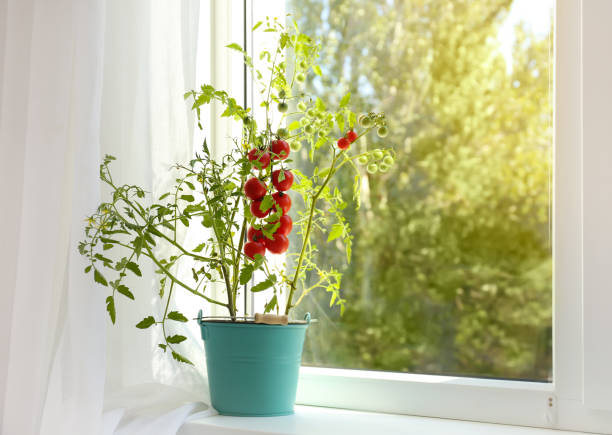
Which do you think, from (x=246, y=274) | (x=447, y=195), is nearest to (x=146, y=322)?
(x=246, y=274)

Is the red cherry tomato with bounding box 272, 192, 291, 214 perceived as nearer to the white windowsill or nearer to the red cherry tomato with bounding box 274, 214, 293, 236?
the red cherry tomato with bounding box 274, 214, 293, 236

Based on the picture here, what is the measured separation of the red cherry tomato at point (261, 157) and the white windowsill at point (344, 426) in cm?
45

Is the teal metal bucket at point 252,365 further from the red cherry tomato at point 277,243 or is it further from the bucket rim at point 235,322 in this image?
the red cherry tomato at point 277,243

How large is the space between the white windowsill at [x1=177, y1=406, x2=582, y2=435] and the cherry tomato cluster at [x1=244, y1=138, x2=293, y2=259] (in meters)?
0.29

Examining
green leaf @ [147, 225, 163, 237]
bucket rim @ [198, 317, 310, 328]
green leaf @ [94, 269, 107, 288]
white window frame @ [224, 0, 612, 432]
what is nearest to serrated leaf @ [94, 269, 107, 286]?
green leaf @ [94, 269, 107, 288]

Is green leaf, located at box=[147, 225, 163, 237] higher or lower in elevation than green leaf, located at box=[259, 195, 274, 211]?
lower

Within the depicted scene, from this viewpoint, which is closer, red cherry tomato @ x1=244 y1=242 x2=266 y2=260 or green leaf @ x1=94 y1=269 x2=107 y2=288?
green leaf @ x1=94 y1=269 x2=107 y2=288

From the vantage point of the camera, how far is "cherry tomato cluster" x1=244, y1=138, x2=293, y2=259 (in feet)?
3.64
